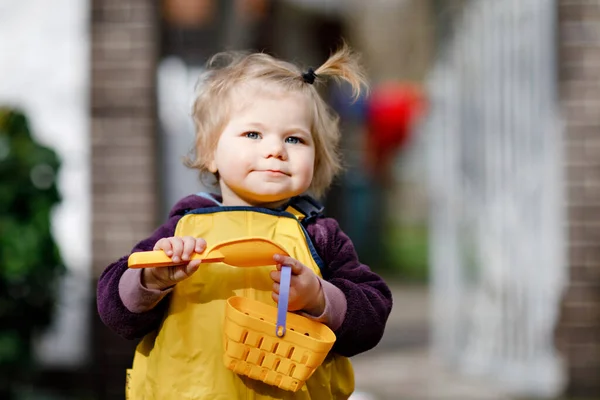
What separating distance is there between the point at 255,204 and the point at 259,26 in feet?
32.1

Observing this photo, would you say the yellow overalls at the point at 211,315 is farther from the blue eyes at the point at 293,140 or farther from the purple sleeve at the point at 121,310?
the blue eyes at the point at 293,140

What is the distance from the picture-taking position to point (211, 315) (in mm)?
2000

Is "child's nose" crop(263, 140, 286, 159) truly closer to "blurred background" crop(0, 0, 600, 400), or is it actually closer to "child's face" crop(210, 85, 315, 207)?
"child's face" crop(210, 85, 315, 207)

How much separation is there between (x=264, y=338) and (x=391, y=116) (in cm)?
1356

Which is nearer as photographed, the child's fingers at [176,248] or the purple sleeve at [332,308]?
the child's fingers at [176,248]

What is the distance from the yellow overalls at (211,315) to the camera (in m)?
1.99

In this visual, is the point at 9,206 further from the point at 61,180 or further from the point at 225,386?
the point at 225,386

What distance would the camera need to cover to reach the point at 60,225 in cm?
539

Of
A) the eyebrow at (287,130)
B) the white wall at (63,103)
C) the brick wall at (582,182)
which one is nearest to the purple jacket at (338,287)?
the eyebrow at (287,130)

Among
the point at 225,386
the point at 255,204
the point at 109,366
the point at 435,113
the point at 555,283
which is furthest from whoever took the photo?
the point at 435,113

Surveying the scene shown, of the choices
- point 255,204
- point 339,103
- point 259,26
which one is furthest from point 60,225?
point 339,103

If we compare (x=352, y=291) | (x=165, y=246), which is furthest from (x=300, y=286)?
(x=165, y=246)

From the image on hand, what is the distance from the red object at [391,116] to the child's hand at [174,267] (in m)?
13.0

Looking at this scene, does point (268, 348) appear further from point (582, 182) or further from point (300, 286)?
point (582, 182)
